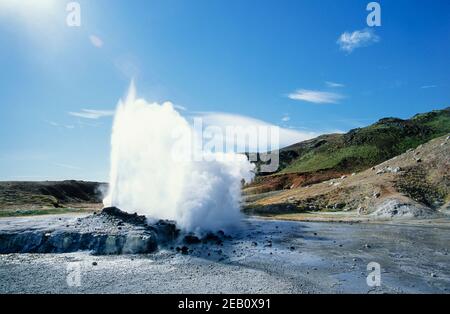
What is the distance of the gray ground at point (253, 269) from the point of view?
15844 millimetres

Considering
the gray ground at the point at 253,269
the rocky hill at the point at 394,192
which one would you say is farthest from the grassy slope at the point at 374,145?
the gray ground at the point at 253,269

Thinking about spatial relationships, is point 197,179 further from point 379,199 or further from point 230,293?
point 379,199

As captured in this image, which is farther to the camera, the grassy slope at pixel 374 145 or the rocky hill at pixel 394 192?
the grassy slope at pixel 374 145

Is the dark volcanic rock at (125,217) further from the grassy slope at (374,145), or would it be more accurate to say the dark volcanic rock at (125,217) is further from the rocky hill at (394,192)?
the grassy slope at (374,145)

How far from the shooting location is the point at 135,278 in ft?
57.3

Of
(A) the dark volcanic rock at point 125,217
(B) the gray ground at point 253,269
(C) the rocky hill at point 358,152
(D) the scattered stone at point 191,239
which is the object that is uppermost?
(C) the rocky hill at point 358,152

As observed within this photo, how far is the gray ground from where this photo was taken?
15.8 meters

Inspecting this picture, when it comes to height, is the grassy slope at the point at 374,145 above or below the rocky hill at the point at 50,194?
above

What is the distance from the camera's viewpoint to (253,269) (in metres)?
19.0

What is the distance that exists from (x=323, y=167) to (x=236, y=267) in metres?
95.1

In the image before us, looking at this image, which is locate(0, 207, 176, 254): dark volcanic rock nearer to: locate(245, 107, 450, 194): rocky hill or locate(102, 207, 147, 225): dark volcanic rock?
locate(102, 207, 147, 225): dark volcanic rock

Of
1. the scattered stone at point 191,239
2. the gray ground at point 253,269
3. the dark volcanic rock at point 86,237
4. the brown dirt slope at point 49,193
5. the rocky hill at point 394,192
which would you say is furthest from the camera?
the brown dirt slope at point 49,193
